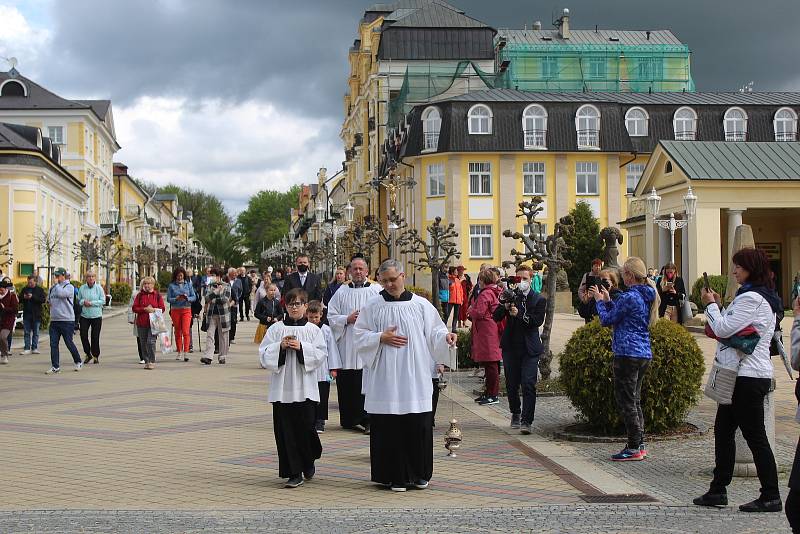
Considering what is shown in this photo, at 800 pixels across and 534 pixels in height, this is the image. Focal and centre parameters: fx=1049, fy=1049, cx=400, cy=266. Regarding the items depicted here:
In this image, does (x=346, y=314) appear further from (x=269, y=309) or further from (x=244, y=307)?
(x=244, y=307)

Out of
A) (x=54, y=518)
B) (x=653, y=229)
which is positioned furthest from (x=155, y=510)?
(x=653, y=229)

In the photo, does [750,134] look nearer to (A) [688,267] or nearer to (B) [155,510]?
(A) [688,267]

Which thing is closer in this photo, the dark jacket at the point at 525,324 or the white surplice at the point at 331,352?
the white surplice at the point at 331,352

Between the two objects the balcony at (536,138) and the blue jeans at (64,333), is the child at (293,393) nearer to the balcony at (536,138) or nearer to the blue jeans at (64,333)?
the blue jeans at (64,333)

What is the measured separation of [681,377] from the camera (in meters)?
Result: 10.3

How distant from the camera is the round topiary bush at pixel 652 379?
10.3 m

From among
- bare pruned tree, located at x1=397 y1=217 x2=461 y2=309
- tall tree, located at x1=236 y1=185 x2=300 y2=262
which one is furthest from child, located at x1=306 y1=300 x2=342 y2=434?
tall tree, located at x1=236 y1=185 x2=300 y2=262

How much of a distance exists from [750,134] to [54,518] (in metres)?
49.5

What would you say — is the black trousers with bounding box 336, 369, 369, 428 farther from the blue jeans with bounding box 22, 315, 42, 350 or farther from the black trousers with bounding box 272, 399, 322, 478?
the blue jeans with bounding box 22, 315, 42, 350

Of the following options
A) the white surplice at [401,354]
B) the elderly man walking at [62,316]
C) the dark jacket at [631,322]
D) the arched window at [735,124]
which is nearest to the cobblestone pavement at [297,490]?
the white surplice at [401,354]

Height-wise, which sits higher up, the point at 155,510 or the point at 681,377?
the point at 681,377

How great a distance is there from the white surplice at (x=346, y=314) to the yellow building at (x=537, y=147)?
129ft

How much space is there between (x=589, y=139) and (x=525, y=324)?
137 ft

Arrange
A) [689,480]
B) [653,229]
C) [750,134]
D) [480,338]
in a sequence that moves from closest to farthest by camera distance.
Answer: [689,480] < [480,338] < [653,229] < [750,134]
